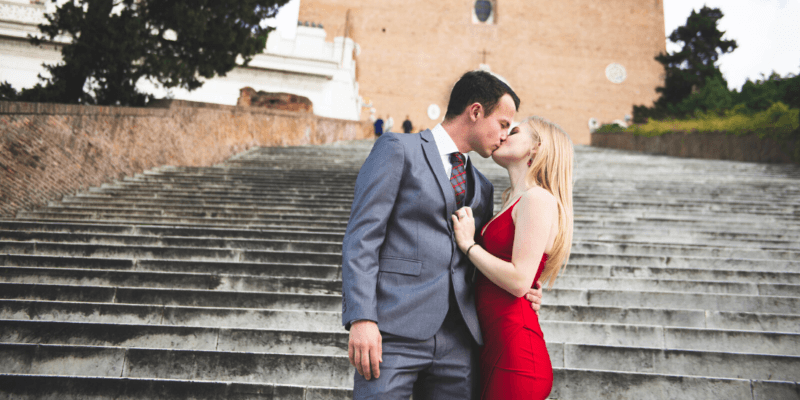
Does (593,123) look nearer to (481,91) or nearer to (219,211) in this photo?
(219,211)

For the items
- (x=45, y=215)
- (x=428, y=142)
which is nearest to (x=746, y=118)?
(x=428, y=142)

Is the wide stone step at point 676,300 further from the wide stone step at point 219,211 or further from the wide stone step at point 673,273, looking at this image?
the wide stone step at point 219,211

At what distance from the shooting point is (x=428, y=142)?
4.69ft

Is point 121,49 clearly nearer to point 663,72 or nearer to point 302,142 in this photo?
point 302,142

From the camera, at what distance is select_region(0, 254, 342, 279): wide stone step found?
4125 mm

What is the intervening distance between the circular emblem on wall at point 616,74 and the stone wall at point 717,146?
11.1m

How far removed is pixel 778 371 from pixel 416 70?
24.6 m

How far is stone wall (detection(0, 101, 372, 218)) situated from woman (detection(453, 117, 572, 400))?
6227mm

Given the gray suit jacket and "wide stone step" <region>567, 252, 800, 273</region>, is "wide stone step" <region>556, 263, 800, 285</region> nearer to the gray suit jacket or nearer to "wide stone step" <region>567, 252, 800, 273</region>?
"wide stone step" <region>567, 252, 800, 273</region>

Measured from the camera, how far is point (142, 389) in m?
2.51

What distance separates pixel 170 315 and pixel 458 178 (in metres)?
2.74

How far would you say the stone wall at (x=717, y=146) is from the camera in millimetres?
10695

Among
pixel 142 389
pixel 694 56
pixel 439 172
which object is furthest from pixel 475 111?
pixel 694 56

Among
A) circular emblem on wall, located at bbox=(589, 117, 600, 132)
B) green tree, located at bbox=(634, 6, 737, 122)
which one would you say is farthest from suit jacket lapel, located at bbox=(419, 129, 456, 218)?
circular emblem on wall, located at bbox=(589, 117, 600, 132)
